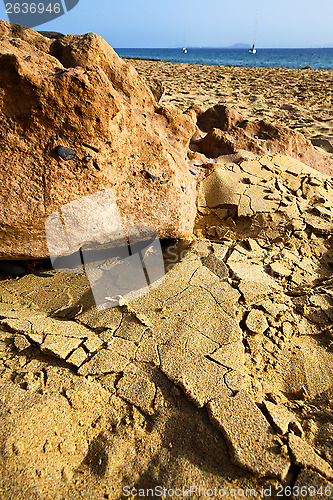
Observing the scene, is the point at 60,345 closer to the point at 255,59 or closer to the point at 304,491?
the point at 304,491

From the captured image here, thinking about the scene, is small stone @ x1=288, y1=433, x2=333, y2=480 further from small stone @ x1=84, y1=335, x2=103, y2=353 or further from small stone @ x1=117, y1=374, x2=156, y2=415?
small stone @ x1=84, y1=335, x2=103, y2=353

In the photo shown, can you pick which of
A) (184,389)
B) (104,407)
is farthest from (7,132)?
(184,389)

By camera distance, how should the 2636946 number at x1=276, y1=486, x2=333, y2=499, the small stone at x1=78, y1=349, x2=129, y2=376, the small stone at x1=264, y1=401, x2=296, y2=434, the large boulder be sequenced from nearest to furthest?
the 2636946 number at x1=276, y1=486, x2=333, y2=499 < the small stone at x1=264, y1=401, x2=296, y2=434 < the small stone at x1=78, y1=349, x2=129, y2=376 < the large boulder

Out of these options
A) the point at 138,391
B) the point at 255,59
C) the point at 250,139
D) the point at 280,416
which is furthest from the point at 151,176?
the point at 255,59

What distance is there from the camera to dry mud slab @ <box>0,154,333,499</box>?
3.22 ft

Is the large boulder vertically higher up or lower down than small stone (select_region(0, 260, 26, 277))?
higher up

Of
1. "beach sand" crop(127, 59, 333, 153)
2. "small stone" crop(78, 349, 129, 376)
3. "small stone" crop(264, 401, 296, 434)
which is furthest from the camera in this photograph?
"beach sand" crop(127, 59, 333, 153)

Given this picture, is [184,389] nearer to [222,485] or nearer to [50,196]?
[222,485]

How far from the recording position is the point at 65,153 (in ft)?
5.02

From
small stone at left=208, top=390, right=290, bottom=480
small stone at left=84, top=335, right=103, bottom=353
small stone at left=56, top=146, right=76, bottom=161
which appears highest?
small stone at left=56, top=146, right=76, bottom=161

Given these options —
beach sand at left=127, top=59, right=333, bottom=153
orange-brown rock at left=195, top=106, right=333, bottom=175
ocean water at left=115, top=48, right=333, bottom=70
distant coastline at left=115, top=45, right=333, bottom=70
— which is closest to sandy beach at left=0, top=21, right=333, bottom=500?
orange-brown rock at left=195, top=106, right=333, bottom=175

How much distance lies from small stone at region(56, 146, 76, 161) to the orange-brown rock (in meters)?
1.82

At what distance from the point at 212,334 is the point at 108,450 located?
24.9 inches

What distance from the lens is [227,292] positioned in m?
1.61
